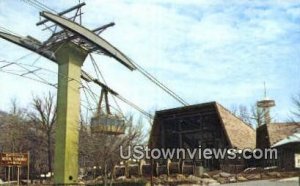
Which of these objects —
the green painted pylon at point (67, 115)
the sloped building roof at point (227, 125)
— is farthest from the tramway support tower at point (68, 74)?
the sloped building roof at point (227, 125)

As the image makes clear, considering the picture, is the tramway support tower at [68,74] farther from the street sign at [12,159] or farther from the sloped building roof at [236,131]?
the sloped building roof at [236,131]

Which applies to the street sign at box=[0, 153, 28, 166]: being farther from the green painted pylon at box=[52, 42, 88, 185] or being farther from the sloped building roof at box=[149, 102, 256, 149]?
the sloped building roof at box=[149, 102, 256, 149]

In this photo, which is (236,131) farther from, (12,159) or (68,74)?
(12,159)

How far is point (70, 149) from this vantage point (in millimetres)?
44375

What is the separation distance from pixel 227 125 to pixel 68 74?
2216 cm

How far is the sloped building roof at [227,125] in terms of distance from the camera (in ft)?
193

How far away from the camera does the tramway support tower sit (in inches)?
1730

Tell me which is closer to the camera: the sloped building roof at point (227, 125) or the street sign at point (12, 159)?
the street sign at point (12, 159)

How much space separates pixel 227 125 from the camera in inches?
2338

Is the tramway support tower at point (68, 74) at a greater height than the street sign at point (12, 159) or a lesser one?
greater

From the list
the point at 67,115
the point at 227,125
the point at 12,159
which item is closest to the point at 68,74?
the point at 67,115

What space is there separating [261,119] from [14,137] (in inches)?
1657

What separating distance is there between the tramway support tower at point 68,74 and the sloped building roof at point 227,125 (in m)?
16.8

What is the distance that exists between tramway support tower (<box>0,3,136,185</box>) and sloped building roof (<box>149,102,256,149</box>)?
55.2 ft
